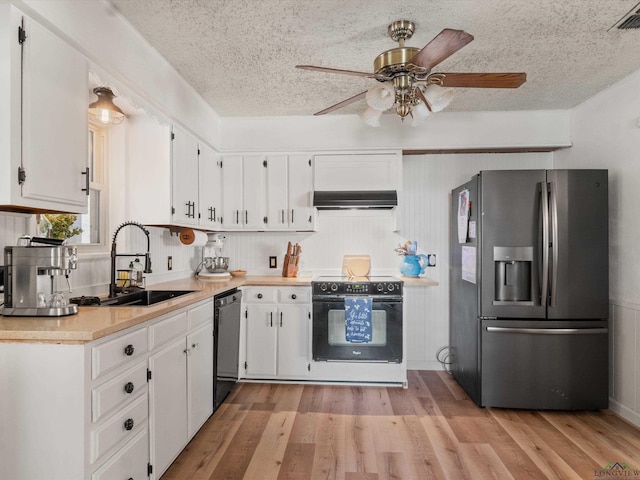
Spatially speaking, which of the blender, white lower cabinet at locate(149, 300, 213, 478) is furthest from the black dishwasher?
the blender

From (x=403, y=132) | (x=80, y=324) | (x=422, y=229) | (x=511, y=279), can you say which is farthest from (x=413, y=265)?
(x=80, y=324)

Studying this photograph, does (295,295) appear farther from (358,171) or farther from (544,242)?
(544,242)

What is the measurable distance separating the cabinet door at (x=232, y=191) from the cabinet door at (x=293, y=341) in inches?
40.2

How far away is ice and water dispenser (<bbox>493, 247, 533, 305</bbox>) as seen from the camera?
2.98 meters

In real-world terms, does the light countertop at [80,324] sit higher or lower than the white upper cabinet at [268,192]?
lower

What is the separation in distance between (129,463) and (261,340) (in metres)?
1.84

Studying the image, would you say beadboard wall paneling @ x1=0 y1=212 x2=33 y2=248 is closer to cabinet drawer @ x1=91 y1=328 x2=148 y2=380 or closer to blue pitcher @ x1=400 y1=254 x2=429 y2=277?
cabinet drawer @ x1=91 y1=328 x2=148 y2=380

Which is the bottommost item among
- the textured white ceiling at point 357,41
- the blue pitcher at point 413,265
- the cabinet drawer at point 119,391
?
the cabinet drawer at point 119,391

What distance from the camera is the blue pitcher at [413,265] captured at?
3750mm

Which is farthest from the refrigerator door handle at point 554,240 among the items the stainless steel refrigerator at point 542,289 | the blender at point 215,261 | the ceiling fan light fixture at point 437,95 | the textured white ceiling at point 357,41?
the blender at point 215,261

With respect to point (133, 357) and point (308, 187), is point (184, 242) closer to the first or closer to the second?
point (308, 187)

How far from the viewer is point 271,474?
2141 millimetres

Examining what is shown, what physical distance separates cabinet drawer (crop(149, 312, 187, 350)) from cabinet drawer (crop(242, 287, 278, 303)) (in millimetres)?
1245

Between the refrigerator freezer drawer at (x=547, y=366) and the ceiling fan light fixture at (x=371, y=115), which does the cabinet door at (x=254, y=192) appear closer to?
the ceiling fan light fixture at (x=371, y=115)
